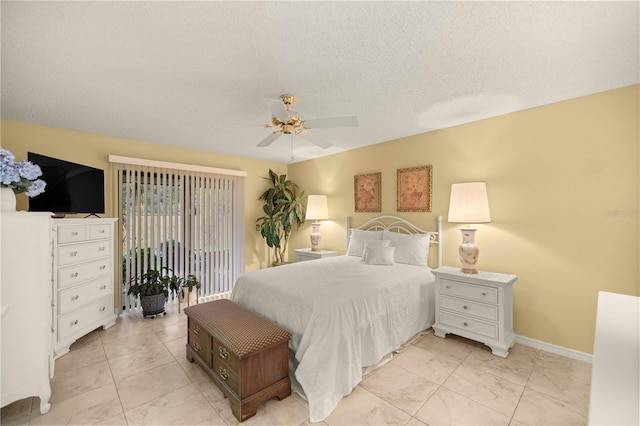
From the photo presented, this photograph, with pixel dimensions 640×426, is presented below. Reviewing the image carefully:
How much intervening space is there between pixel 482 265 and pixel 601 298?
1.61 meters

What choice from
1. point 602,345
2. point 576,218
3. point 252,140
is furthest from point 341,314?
point 252,140

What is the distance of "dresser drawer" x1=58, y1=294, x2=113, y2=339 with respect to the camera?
8.62ft

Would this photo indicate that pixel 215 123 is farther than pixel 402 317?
Yes

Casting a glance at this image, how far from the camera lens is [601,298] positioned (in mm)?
1608

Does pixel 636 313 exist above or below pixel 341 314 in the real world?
above

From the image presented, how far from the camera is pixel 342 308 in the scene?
215cm

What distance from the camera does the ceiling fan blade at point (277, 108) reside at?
2.14m

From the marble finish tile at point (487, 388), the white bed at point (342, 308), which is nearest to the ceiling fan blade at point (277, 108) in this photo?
the white bed at point (342, 308)

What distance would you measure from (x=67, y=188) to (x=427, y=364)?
4186mm

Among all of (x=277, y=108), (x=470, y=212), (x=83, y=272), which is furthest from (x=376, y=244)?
(x=83, y=272)

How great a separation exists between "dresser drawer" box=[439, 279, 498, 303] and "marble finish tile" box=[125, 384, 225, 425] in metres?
2.42

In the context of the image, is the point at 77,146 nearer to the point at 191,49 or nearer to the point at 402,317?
the point at 191,49

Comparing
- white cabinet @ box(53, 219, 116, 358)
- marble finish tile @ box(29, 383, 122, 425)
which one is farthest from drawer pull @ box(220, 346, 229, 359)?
white cabinet @ box(53, 219, 116, 358)

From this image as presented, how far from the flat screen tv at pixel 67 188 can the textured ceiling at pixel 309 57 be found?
1.88ft
